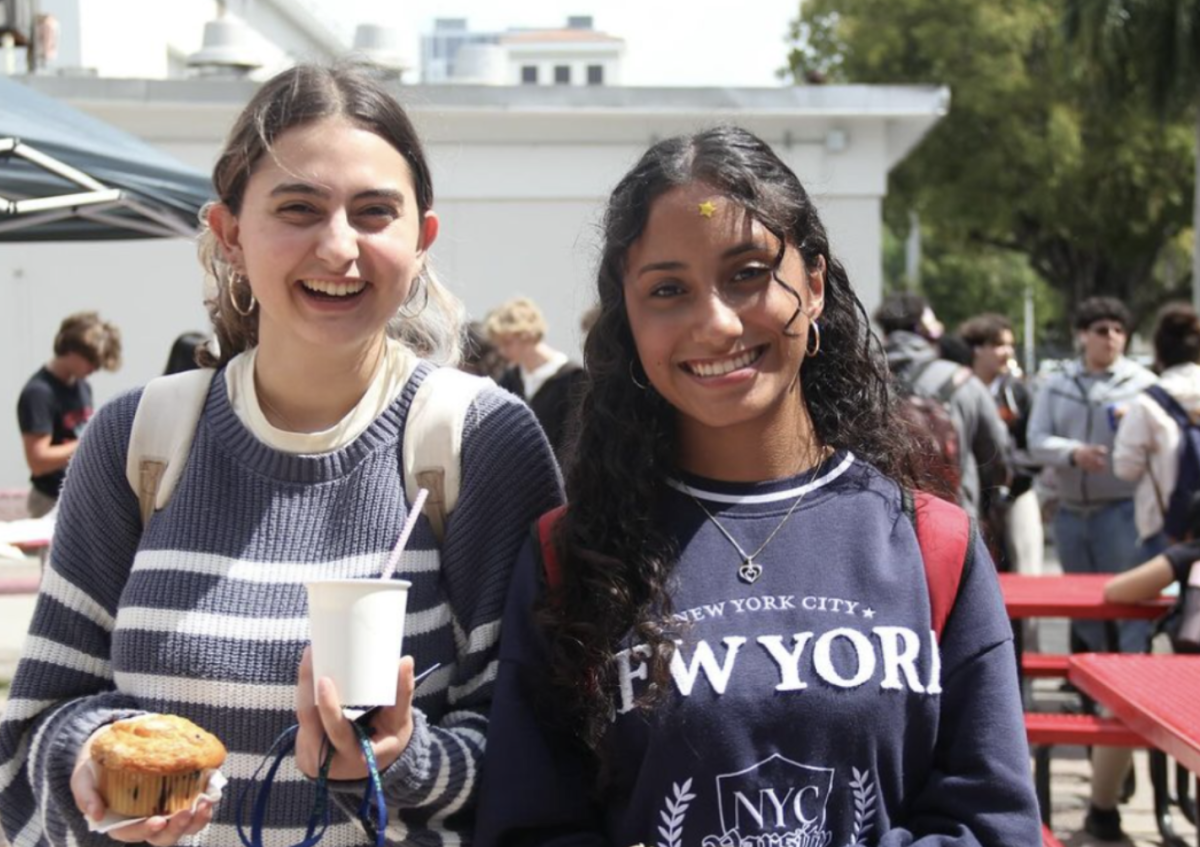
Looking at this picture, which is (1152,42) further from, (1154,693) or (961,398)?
(1154,693)

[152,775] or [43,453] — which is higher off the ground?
[152,775]

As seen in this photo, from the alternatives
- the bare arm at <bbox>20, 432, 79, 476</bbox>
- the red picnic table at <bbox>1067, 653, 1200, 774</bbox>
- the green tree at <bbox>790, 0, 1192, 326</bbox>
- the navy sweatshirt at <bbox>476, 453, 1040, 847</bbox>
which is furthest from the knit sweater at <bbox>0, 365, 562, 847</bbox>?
the green tree at <bbox>790, 0, 1192, 326</bbox>

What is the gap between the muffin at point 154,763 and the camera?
1930 millimetres

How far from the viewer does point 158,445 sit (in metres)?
2.24

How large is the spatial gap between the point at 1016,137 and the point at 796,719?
28.4 metres

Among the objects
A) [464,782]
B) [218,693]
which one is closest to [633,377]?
[464,782]

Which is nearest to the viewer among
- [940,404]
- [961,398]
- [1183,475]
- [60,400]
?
[940,404]

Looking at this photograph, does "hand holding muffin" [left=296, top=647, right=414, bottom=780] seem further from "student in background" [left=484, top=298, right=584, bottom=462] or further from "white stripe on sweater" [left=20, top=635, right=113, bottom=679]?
"student in background" [left=484, top=298, right=584, bottom=462]

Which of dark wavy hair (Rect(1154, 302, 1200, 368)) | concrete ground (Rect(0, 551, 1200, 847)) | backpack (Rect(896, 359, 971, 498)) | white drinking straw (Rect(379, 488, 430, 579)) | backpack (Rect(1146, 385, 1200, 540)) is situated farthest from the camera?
dark wavy hair (Rect(1154, 302, 1200, 368))

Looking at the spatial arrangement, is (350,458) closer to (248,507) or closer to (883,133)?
(248,507)

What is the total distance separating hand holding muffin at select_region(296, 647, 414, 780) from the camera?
1861mm

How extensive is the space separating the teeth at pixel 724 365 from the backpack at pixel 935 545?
0.28m

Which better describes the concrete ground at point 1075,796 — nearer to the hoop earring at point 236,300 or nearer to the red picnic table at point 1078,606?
the red picnic table at point 1078,606

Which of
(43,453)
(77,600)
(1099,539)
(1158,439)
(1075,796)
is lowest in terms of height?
(1075,796)
